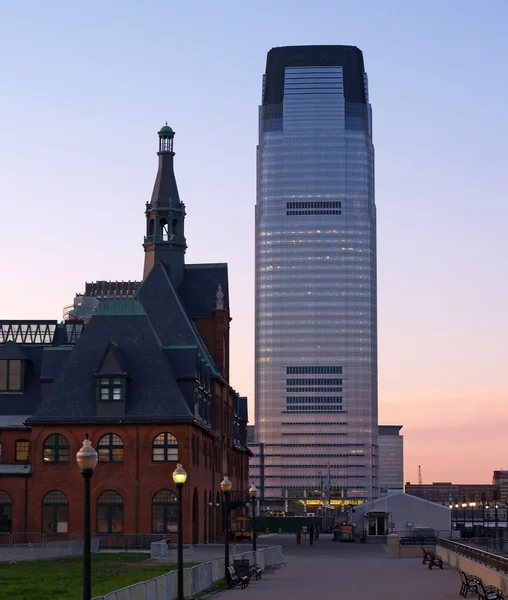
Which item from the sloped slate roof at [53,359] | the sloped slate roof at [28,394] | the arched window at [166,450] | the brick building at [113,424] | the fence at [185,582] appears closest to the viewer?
the fence at [185,582]

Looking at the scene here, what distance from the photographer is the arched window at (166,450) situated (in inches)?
3452

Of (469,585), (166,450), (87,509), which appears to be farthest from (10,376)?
(87,509)

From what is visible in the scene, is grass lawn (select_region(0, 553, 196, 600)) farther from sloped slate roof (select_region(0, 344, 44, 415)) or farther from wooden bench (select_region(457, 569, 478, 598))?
sloped slate roof (select_region(0, 344, 44, 415))

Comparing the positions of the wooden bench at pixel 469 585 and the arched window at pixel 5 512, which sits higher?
the arched window at pixel 5 512

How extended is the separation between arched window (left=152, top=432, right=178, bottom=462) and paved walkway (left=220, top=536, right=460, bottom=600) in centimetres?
1568

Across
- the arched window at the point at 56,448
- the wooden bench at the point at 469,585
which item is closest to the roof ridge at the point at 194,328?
the arched window at the point at 56,448

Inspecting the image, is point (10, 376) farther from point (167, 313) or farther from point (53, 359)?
point (167, 313)

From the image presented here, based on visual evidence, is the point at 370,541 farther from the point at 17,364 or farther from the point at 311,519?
the point at 311,519

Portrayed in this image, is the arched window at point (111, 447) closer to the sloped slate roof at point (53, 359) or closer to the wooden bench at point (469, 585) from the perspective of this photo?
the sloped slate roof at point (53, 359)

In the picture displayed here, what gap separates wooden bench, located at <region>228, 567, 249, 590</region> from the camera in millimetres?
49500

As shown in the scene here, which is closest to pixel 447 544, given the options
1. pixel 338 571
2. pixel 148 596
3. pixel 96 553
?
pixel 338 571

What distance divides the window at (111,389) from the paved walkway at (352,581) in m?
20.1

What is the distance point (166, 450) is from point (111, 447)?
13.6ft

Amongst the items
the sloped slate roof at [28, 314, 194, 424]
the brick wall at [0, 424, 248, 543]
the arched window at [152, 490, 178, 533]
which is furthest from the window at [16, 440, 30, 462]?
the arched window at [152, 490, 178, 533]
